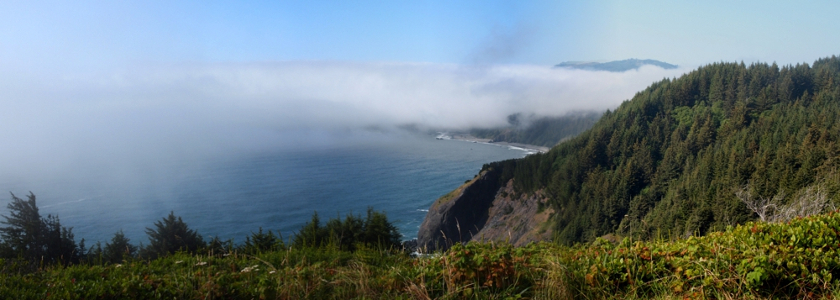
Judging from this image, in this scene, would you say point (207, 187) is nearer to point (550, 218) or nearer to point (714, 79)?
point (550, 218)

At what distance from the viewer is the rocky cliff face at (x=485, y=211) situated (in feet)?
224

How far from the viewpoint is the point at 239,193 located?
86375mm

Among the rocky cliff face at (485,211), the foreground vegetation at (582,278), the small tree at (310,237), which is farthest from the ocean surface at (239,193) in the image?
the foreground vegetation at (582,278)

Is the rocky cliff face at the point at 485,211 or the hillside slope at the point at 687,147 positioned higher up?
the hillside slope at the point at 687,147

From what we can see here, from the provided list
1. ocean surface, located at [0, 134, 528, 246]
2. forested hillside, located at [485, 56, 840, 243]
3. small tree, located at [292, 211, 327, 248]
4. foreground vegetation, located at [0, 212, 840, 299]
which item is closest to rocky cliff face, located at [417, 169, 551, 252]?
forested hillside, located at [485, 56, 840, 243]

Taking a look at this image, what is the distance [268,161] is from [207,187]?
46127 millimetres

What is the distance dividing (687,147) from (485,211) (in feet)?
128

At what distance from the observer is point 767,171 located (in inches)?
1652

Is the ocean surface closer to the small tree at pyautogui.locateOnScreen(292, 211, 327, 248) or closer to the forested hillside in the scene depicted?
the small tree at pyautogui.locateOnScreen(292, 211, 327, 248)

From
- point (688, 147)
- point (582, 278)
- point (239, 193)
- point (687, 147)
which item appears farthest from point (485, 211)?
point (582, 278)

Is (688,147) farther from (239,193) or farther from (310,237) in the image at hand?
(239,193)

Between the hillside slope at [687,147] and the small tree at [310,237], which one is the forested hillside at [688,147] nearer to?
the hillside slope at [687,147]

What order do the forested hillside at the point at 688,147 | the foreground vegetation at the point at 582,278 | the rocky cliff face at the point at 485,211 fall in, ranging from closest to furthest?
1. the foreground vegetation at the point at 582,278
2. the forested hillside at the point at 688,147
3. the rocky cliff face at the point at 485,211

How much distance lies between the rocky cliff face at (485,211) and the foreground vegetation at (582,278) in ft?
200
